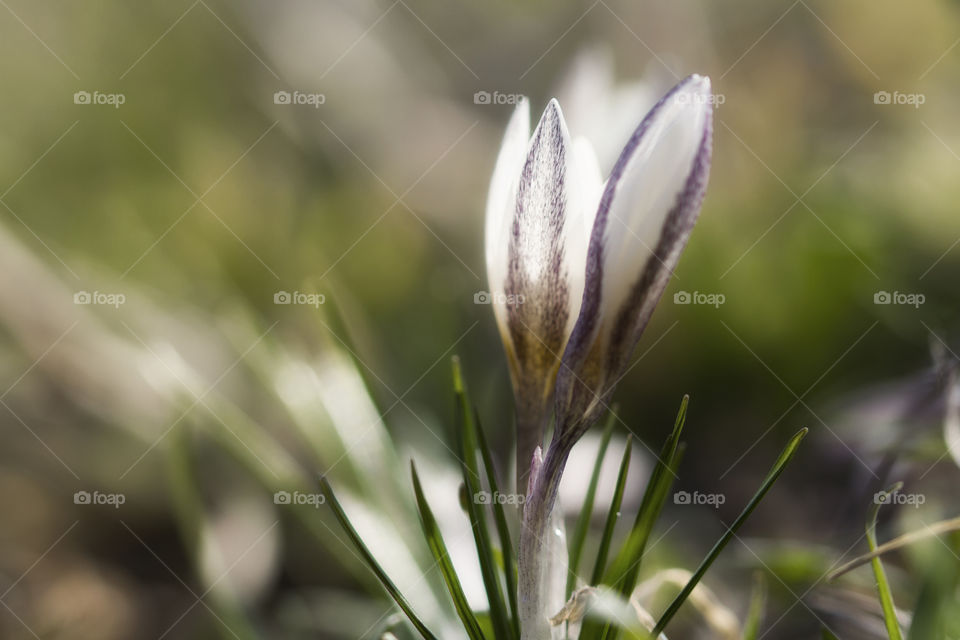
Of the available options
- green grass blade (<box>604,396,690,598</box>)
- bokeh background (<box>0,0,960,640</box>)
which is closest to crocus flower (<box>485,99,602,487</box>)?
A: green grass blade (<box>604,396,690,598</box>)

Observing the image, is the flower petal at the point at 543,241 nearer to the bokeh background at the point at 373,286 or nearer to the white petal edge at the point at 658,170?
the white petal edge at the point at 658,170

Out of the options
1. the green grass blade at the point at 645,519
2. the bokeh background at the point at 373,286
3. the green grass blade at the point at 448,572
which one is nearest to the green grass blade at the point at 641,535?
the green grass blade at the point at 645,519

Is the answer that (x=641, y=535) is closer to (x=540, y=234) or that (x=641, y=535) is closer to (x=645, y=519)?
(x=645, y=519)

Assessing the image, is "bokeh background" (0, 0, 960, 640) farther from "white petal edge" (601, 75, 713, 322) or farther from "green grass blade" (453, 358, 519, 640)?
"white petal edge" (601, 75, 713, 322)

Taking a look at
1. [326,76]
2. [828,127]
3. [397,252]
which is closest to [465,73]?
[326,76]

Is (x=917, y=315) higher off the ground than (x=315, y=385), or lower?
higher

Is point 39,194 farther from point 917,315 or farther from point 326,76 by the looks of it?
point 917,315
